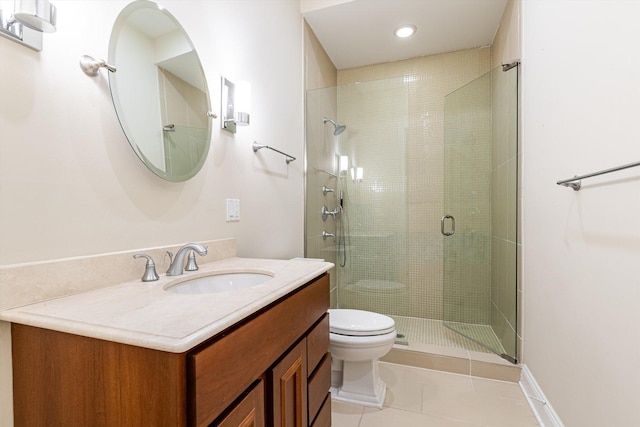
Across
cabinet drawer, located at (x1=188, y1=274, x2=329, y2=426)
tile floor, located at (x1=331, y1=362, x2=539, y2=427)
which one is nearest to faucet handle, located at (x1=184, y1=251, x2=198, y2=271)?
cabinet drawer, located at (x1=188, y1=274, x2=329, y2=426)

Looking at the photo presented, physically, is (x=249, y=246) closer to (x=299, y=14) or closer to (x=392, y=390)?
(x=392, y=390)

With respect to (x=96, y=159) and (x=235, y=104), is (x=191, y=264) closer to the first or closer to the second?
(x=96, y=159)

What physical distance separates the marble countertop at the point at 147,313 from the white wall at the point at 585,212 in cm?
103

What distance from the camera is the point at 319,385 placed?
1.12 metres

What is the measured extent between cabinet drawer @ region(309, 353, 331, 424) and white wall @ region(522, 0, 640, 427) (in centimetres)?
95

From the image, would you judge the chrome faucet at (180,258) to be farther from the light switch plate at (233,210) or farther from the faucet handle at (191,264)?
the light switch plate at (233,210)

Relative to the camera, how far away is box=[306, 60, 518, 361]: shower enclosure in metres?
2.39

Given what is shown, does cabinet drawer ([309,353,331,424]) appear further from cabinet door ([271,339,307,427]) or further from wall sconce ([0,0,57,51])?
wall sconce ([0,0,57,51])

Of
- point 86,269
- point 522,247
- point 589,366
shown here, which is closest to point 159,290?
point 86,269

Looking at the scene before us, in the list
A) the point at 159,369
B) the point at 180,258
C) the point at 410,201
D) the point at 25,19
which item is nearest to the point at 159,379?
the point at 159,369

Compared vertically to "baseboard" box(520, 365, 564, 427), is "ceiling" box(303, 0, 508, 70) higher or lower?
higher

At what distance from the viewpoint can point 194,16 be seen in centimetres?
127

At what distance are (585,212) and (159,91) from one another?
5.56 ft

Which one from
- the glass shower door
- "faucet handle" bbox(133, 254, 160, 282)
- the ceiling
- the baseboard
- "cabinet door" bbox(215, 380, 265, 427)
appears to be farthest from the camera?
the ceiling
